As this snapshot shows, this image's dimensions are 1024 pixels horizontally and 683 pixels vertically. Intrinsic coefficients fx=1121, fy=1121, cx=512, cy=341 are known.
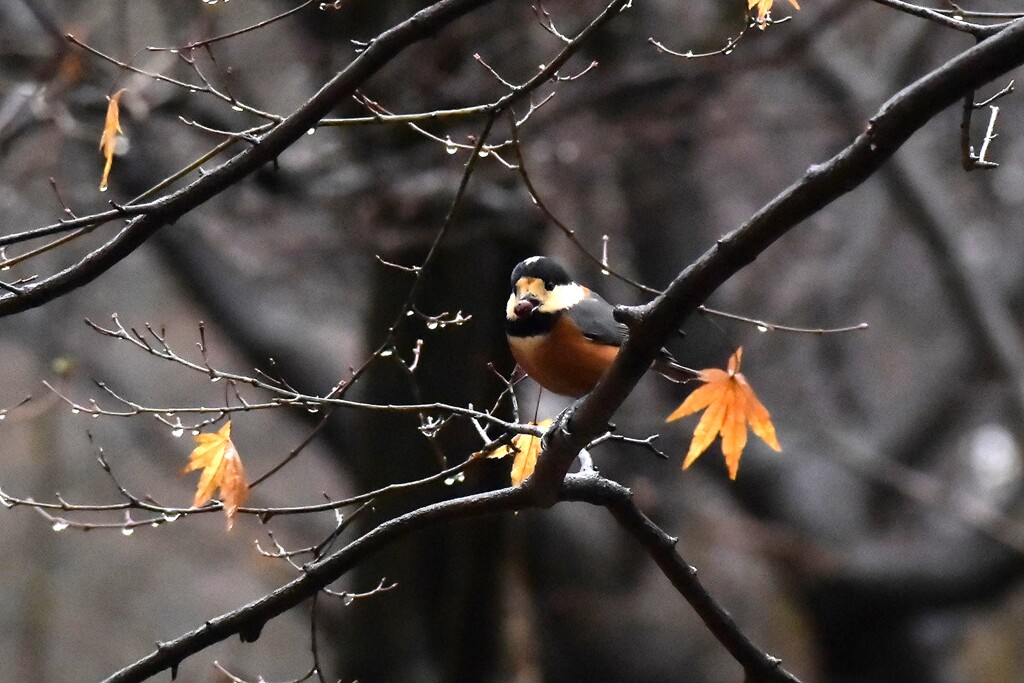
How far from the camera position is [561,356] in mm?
2352

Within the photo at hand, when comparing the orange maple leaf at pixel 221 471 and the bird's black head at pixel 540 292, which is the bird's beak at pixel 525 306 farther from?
the orange maple leaf at pixel 221 471

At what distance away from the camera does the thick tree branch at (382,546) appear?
1.79 m

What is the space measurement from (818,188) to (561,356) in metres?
1.09

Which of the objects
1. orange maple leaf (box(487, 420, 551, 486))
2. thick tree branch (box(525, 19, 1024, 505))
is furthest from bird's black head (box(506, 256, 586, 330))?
thick tree branch (box(525, 19, 1024, 505))

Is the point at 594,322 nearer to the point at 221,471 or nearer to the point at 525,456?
the point at 525,456

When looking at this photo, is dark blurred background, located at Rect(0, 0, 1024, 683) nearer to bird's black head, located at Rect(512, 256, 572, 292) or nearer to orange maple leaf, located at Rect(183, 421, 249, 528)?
bird's black head, located at Rect(512, 256, 572, 292)

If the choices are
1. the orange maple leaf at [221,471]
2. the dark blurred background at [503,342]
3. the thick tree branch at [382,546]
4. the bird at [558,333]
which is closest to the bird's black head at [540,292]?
the bird at [558,333]

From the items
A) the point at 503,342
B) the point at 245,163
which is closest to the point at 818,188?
the point at 245,163

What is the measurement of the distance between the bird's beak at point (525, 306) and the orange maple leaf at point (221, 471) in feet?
2.45

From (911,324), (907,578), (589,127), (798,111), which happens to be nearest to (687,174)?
(798,111)

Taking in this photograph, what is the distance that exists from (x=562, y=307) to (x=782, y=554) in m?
4.24

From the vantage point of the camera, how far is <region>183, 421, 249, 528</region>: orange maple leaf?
1701mm

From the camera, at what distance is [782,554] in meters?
6.22

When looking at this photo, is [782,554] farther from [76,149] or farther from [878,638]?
[76,149]
